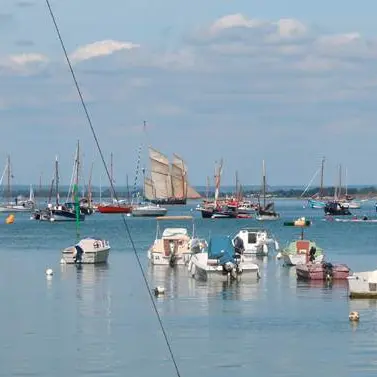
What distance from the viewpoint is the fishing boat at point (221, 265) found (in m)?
71.4

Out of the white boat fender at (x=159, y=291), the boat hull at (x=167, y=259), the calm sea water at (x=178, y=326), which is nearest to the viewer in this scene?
the calm sea water at (x=178, y=326)

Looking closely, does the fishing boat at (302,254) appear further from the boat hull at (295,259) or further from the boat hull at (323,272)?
the boat hull at (323,272)

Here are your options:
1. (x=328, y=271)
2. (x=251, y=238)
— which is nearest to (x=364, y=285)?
(x=328, y=271)

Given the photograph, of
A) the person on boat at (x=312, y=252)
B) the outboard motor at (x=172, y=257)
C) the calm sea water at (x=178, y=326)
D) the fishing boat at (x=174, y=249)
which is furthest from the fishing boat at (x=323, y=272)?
the outboard motor at (x=172, y=257)

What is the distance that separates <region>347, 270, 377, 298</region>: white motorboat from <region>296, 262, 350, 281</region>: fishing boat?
1020 centimetres

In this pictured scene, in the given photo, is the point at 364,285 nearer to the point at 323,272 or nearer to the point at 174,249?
the point at 323,272

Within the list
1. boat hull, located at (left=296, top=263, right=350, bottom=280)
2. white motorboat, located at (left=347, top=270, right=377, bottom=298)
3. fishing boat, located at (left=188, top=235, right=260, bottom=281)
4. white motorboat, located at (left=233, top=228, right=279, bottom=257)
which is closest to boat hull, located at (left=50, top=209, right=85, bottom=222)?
white motorboat, located at (left=233, top=228, right=279, bottom=257)

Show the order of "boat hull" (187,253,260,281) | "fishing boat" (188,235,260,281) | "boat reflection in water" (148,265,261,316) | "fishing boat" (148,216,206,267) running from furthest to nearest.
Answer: "fishing boat" (148,216,206,267) → "fishing boat" (188,235,260,281) → "boat hull" (187,253,260,281) → "boat reflection in water" (148,265,261,316)

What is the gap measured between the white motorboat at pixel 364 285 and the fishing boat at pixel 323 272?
33.5 feet

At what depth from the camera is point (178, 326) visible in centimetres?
5106

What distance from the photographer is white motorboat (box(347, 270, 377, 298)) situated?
59.3 m

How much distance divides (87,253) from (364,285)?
29.6m

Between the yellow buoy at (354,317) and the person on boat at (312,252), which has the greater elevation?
the person on boat at (312,252)

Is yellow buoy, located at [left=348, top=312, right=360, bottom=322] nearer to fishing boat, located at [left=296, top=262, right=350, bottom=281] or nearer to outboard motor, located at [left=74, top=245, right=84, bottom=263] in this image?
fishing boat, located at [left=296, top=262, right=350, bottom=281]
